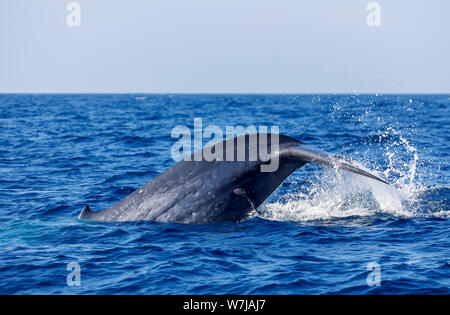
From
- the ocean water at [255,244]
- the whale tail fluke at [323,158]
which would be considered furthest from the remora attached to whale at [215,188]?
the ocean water at [255,244]

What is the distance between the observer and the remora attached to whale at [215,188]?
9.08m

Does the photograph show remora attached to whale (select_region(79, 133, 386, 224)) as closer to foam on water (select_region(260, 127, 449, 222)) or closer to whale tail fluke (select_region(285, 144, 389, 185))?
whale tail fluke (select_region(285, 144, 389, 185))

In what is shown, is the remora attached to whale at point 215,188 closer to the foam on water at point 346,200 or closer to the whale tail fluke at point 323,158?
the whale tail fluke at point 323,158

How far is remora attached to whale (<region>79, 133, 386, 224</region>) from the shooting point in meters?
9.08

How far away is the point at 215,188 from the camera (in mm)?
9250

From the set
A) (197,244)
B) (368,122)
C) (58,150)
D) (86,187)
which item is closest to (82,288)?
(197,244)

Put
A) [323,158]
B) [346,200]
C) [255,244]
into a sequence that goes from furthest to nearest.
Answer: [346,200] < [255,244] < [323,158]

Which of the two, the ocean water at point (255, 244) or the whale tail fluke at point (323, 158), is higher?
the whale tail fluke at point (323, 158)

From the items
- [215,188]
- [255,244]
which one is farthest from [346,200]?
[215,188]

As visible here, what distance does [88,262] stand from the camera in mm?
8945

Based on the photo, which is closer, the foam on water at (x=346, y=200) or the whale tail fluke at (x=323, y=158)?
the whale tail fluke at (x=323, y=158)

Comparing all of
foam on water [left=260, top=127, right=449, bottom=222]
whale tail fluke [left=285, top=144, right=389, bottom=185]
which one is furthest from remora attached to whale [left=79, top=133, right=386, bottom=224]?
foam on water [left=260, top=127, right=449, bottom=222]

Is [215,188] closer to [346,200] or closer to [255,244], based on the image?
[255,244]
